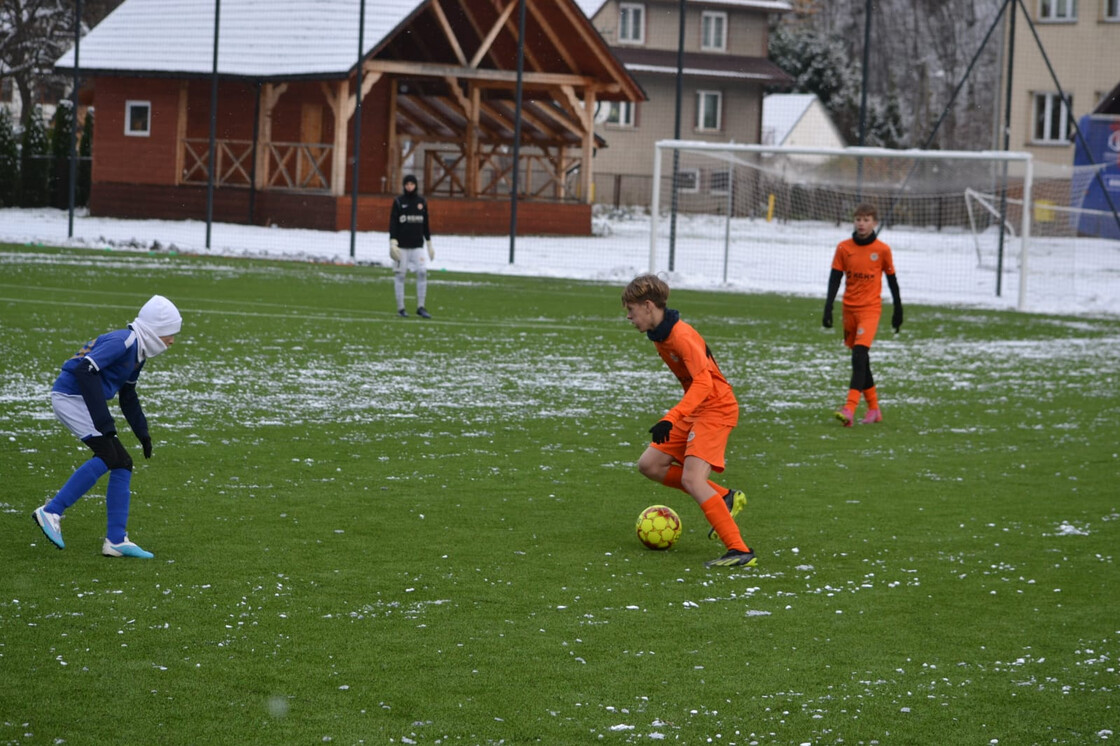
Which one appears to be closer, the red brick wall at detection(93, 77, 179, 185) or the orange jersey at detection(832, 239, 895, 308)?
the orange jersey at detection(832, 239, 895, 308)

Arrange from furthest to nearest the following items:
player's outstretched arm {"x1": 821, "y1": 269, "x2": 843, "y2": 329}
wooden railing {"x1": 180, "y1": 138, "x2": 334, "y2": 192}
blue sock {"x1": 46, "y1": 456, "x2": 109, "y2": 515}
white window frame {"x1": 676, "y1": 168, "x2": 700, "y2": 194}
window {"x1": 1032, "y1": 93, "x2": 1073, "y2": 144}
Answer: window {"x1": 1032, "y1": 93, "x2": 1073, "y2": 144} < white window frame {"x1": 676, "y1": 168, "x2": 700, "y2": 194} < wooden railing {"x1": 180, "y1": 138, "x2": 334, "y2": 192} < player's outstretched arm {"x1": 821, "y1": 269, "x2": 843, "y2": 329} < blue sock {"x1": 46, "y1": 456, "x2": 109, "y2": 515}

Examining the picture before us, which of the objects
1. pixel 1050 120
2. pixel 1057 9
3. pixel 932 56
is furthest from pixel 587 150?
pixel 932 56

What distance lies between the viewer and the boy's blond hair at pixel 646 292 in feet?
23.8

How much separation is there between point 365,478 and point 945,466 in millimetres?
4244

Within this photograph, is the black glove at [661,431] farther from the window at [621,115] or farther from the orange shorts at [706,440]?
the window at [621,115]

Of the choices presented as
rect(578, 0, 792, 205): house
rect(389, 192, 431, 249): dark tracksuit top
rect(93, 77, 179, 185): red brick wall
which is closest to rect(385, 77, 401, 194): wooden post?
rect(93, 77, 179, 185): red brick wall

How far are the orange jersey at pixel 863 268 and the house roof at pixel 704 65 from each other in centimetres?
4700

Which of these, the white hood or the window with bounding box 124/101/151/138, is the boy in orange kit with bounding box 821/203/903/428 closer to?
the white hood

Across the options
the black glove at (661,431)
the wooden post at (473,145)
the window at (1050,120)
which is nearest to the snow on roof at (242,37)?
the wooden post at (473,145)

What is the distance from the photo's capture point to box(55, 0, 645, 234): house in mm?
37594

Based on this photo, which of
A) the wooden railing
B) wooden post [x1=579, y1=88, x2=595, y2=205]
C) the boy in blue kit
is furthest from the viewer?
wooden post [x1=579, y1=88, x2=595, y2=205]

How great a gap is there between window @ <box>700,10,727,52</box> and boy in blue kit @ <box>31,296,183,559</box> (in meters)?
58.5

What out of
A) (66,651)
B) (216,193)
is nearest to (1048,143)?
(216,193)

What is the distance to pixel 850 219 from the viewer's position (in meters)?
35.9
